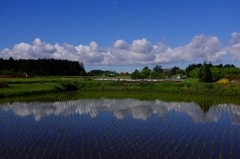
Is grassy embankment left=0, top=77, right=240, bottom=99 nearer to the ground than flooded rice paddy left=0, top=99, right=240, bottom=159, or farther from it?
farther from it

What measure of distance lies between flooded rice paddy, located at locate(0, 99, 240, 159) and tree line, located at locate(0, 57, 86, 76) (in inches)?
2783

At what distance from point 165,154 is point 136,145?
68.7 inches

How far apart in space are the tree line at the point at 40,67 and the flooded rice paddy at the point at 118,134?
70684mm

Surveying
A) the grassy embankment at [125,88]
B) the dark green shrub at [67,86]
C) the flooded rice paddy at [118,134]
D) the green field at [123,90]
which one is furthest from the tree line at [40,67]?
the flooded rice paddy at [118,134]

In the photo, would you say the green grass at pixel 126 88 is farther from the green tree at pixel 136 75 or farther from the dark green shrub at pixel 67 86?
the green tree at pixel 136 75

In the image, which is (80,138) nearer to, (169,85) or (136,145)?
(136,145)

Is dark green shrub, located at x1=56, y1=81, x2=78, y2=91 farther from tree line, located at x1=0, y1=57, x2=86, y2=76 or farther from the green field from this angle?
tree line, located at x1=0, y1=57, x2=86, y2=76

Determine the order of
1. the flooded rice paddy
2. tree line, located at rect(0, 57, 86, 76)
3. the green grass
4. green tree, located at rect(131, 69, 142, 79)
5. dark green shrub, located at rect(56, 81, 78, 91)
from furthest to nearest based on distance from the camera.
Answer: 1. tree line, located at rect(0, 57, 86, 76)
2. green tree, located at rect(131, 69, 142, 79)
3. dark green shrub, located at rect(56, 81, 78, 91)
4. the green grass
5. the flooded rice paddy

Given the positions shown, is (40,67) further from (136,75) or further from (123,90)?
(123,90)

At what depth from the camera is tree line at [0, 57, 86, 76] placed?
93250mm

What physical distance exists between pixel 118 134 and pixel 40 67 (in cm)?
8726

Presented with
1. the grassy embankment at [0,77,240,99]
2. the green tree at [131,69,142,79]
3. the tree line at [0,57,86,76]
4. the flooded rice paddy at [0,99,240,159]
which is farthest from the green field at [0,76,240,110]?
the tree line at [0,57,86,76]

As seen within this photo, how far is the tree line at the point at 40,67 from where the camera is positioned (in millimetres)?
93250

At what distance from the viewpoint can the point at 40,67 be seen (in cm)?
9731
